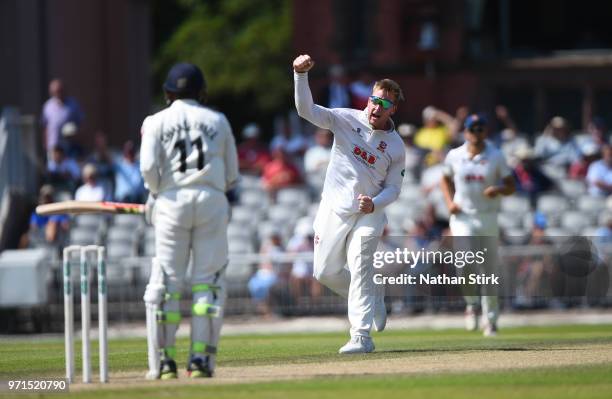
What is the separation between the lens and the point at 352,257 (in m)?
13.8

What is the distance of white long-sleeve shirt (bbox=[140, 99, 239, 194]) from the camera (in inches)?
456

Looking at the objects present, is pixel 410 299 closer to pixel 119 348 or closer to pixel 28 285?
pixel 28 285

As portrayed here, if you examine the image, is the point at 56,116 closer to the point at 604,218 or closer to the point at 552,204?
the point at 552,204

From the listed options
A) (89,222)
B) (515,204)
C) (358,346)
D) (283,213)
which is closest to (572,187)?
(515,204)

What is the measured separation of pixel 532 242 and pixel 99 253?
13359 millimetres

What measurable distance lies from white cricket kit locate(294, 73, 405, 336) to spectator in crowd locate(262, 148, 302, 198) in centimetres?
1263

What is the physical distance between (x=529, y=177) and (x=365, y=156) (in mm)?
12491

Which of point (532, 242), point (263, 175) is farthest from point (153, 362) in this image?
point (263, 175)

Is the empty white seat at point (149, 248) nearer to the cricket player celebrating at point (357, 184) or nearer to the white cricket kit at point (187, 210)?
the cricket player celebrating at point (357, 184)

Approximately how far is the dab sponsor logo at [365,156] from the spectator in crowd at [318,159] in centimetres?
1269

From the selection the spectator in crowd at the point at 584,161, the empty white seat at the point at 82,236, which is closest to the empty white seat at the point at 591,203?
the spectator in crowd at the point at 584,161

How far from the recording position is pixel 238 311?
24.0m

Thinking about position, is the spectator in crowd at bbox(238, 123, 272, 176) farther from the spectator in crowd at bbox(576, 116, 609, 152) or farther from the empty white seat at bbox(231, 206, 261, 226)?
the spectator in crowd at bbox(576, 116, 609, 152)

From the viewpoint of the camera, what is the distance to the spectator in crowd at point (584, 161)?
26.6m
